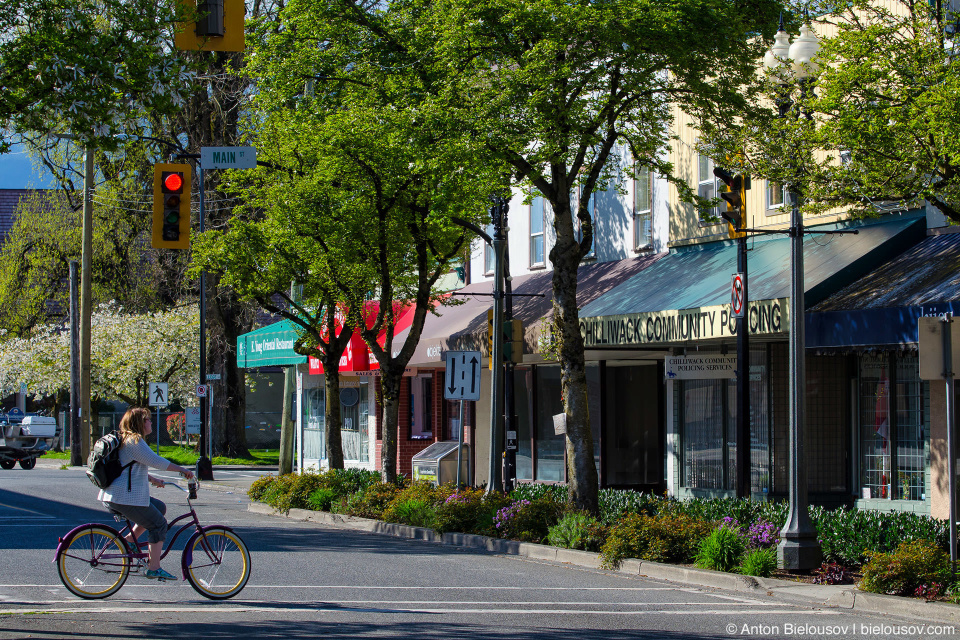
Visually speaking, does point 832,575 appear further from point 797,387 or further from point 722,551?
point 797,387

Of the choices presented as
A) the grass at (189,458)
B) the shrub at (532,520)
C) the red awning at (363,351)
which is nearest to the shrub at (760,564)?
the shrub at (532,520)

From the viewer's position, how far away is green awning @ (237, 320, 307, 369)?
29.8m

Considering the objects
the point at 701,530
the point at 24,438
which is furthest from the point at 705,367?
the point at 24,438

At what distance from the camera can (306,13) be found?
1673 centimetres

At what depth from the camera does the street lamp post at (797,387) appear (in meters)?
12.2

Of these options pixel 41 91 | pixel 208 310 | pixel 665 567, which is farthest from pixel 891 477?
pixel 208 310

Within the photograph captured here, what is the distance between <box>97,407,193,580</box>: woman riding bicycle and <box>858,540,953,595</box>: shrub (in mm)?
6570

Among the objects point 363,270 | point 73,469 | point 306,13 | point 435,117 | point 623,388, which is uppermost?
point 306,13

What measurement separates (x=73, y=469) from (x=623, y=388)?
75.5 ft

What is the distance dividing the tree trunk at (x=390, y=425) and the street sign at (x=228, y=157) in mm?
7640

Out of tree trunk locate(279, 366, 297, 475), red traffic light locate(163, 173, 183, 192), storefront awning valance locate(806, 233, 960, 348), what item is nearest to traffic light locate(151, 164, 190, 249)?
red traffic light locate(163, 173, 183, 192)

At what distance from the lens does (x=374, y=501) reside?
65.7ft

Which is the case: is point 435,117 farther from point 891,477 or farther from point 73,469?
point 73,469

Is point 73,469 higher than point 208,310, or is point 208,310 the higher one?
point 208,310
